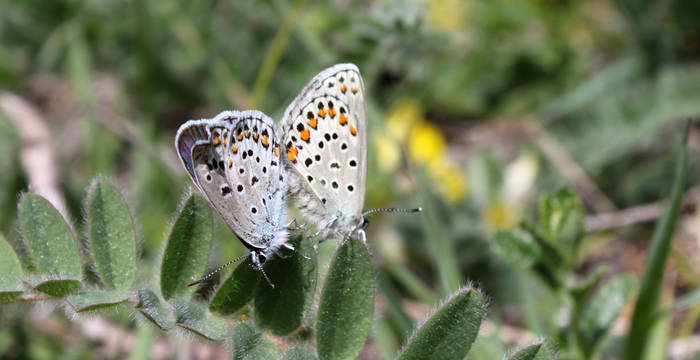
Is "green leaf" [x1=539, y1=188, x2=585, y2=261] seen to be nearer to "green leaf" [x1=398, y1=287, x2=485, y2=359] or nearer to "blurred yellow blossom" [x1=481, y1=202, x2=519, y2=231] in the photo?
"green leaf" [x1=398, y1=287, x2=485, y2=359]

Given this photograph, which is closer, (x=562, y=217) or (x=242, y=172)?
(x=242, y=172)

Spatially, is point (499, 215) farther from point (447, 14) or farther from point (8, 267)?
point (8, 267)

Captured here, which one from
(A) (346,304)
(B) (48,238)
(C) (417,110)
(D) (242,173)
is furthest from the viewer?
(C) (417,110)

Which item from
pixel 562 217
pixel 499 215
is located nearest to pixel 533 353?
pixel 562 217

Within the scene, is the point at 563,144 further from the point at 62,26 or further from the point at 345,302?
the point at 62,26

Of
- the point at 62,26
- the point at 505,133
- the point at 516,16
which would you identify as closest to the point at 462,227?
the point at 505,133

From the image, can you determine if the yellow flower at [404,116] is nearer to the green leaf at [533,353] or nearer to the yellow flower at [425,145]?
the yellow flower at [425,145]
